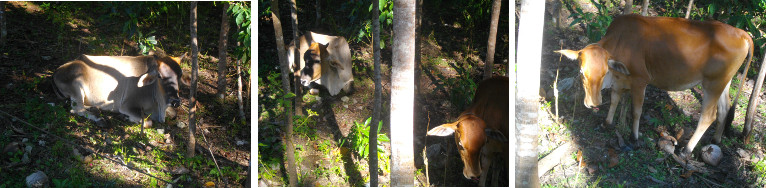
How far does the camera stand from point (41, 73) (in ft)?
8.86

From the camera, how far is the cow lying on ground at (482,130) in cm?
283

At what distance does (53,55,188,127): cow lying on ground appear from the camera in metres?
2.66

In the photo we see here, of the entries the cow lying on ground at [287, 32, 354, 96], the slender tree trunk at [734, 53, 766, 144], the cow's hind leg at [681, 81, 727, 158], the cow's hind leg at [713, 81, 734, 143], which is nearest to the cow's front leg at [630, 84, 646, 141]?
the cow's hind leg at [681, 81, 727, 158]

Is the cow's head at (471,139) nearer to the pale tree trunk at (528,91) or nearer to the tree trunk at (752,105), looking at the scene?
the pale tree trunk at (528,91)

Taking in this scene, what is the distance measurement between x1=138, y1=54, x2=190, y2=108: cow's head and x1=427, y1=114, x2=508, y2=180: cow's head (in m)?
1.29

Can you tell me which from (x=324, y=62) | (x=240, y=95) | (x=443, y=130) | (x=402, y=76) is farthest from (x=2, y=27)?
(x=443, y=130)

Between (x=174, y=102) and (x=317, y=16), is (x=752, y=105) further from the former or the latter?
(x=174, y=102)

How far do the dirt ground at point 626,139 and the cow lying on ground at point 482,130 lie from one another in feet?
0.96

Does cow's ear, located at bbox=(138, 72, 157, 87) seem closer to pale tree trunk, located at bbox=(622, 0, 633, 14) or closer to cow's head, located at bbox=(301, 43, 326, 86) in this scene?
cow's head, located at bbox=(301, 43, 326, 86)

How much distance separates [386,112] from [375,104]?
10.1 inches

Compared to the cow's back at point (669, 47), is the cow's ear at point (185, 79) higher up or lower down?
lower down

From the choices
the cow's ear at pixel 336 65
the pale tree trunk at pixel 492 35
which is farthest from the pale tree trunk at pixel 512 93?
the cow's ear at pixel 336 65

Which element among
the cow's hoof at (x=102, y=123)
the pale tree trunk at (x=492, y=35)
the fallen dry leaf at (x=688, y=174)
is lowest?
the fallen dry leaf at (x=688, y=174)

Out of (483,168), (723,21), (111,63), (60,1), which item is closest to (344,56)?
(483,168)
